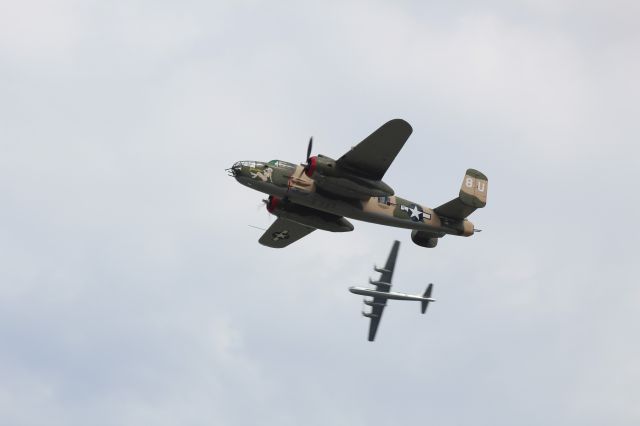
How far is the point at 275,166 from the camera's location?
A: 123ft

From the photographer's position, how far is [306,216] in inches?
1578

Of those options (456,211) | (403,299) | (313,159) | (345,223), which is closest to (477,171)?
(456,211)

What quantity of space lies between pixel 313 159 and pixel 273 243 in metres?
8.40

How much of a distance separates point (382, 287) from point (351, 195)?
31.0 meters

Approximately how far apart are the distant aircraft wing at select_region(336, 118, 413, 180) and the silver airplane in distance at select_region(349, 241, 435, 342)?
3153 centimetres

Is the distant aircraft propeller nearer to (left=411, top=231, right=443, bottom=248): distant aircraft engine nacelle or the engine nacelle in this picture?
the engine nacelle

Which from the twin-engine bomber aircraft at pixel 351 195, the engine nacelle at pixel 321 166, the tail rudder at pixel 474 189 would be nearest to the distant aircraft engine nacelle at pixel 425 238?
the twin-engine bomber aircraft at pixel 351 195

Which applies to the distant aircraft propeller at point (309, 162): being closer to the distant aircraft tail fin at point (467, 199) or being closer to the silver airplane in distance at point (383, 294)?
the distant aircraft tail fin at point (467, 199)

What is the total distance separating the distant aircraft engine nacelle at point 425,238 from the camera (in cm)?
4169

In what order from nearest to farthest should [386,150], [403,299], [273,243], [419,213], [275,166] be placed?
[386,150] < [275,166] < [419,213] < [273,243] < [403,299]

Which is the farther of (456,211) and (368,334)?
(368,334)

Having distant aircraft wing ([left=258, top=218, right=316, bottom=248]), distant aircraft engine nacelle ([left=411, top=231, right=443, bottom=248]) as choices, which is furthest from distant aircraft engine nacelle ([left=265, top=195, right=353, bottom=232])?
distant aircraft engine nacelle ([left=411, top=231, right=443, bottom=248])

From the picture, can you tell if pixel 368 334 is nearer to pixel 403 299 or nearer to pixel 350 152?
pixel 403 299

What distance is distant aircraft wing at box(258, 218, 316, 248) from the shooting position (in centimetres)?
4259
